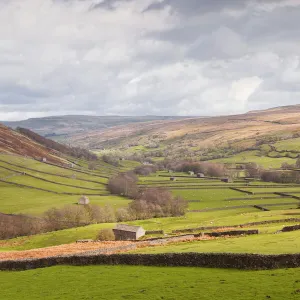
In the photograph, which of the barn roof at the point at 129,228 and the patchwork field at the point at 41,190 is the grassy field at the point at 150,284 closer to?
the barn roof at the point at 129,228

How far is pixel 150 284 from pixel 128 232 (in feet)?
139

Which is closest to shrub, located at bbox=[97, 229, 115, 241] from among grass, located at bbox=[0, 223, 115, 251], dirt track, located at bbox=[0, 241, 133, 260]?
grass, located at bbox=[0, 223, 115, 251]

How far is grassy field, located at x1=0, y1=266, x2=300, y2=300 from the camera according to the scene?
2802 centimetres

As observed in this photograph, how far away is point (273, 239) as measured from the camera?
44.7 metres

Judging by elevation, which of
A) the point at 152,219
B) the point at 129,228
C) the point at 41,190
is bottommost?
the point at 152,219

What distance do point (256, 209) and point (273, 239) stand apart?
77.5 m

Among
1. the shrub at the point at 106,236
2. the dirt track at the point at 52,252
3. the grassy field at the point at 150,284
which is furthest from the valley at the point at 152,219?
the shrub at the point at 106,236

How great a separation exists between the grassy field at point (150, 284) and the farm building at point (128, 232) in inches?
1240

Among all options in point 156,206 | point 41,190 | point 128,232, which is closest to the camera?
point 128,232

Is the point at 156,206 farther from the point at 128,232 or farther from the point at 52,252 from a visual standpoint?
the point at 52,252

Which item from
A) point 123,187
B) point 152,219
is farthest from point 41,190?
point 152,219

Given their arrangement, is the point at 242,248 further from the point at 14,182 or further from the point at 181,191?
the point at 14,182

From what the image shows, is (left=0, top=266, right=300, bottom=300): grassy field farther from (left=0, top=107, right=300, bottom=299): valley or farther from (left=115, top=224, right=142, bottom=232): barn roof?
(left=115, top=224, right=142, bottom=232): barn roof

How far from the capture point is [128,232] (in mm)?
75000
